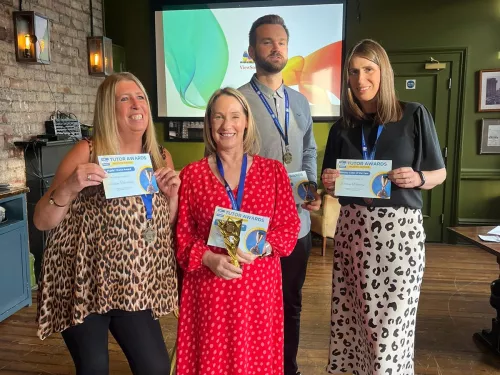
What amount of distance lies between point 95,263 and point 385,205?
1.15 m

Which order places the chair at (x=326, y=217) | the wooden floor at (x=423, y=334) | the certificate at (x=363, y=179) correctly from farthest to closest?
the chair at (x=326, y=217) → the wooden floor at (x=423, y=334) → the certificate at (x=363, y=179)

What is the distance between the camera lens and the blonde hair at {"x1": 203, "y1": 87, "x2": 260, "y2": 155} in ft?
5.47

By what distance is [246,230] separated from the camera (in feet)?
5.04

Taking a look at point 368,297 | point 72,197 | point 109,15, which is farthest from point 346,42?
point 72,197

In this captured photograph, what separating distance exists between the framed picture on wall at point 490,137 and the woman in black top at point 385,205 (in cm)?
416

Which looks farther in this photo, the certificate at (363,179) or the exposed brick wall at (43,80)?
the exposed brick wall at (43,80)

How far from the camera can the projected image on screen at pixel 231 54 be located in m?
5.41

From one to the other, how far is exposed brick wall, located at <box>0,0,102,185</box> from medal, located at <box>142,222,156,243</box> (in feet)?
9.09

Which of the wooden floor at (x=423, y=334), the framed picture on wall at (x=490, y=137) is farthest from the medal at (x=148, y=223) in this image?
the framed picture on wall at (x=490, y=137)

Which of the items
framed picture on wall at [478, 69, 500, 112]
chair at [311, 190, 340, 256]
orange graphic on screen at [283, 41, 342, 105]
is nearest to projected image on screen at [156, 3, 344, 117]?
orange graphic on screen at [283, 41, 342, 105]

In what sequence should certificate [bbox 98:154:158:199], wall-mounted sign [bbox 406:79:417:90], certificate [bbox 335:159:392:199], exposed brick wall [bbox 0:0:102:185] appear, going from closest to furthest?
Result: 1. certificate [bbox 98:154:158:199]
2. certificate [bbox 335:159:392:199]
3. exposed brick wall [bbox 0:0:102:185]
4. wall-mounted sign [bbox 406:79:417:90]

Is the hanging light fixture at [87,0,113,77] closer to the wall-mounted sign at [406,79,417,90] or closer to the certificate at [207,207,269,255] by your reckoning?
the wall-mounted sign at [406,79,417,90]

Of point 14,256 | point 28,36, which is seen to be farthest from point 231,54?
point 14,256

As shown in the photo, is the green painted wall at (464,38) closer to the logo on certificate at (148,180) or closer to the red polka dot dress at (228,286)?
the red polka dot dress at (228,286)
